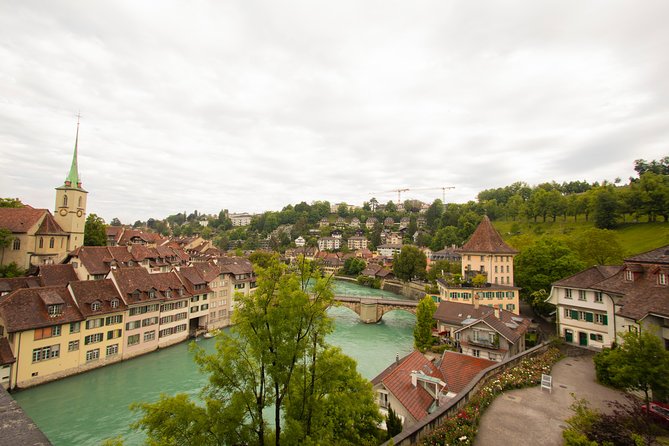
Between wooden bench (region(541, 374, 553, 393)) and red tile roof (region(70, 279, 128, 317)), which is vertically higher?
red tile roof (region(70, 279, 128, 317))

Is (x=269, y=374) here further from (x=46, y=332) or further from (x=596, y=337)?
(x=596, y=337)

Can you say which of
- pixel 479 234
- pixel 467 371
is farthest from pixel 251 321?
pixel 479 234

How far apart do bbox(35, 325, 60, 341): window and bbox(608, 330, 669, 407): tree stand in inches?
1407

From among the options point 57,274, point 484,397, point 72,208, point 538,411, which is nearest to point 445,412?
point 484,397

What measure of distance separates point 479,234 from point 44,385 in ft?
169

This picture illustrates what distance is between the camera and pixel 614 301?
22.2m

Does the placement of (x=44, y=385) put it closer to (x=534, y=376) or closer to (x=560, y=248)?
(x=534, y=376)

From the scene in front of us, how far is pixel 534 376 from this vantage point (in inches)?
667

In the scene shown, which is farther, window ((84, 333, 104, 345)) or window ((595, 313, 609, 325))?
window ((84, 333, 104, 345))

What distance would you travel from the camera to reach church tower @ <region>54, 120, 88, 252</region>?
45031 millimetres

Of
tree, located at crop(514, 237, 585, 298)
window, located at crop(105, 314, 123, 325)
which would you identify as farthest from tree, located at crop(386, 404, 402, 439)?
tree, located at crop(514, 237, 585, 298)

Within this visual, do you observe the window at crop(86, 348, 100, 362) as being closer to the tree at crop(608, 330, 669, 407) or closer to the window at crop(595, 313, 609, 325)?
the tree at crop(608, 330, 669, 407)

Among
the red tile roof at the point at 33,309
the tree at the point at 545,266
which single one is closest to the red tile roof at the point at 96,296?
the red tile roof at the point at 33,309

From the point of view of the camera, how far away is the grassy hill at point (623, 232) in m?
56.9
